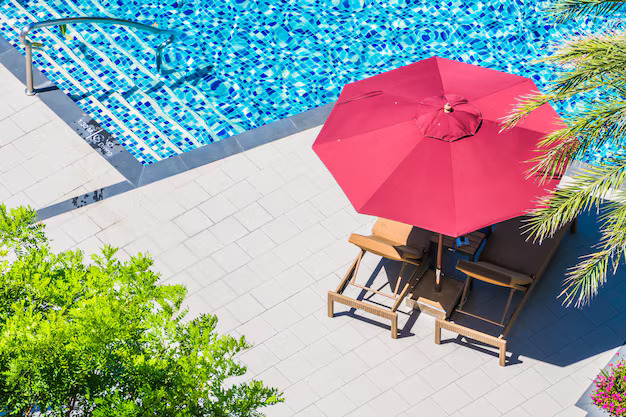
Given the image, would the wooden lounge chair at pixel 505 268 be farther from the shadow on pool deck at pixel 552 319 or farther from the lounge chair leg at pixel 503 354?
the shadow on pool deck at pixel 552 319

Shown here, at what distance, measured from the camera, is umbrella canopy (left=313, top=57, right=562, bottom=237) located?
1006cm

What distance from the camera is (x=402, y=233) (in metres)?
11.7

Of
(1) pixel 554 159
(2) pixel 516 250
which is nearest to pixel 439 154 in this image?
(1) pixel 554 159

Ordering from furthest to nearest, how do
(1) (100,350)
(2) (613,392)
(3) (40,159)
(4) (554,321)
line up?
(3) (40,159)
(4) (554,321)
(2) (613,392)
(1) (100,350)

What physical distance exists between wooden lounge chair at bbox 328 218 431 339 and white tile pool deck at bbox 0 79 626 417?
35 centimetres

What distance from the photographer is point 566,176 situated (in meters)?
13.3

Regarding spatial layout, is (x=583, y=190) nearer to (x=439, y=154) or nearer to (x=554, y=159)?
(x=554, y=159)

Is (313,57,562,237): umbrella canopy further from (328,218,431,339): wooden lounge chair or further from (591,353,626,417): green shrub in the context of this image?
(591,353,626,417): green shrub

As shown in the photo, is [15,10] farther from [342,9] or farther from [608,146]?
[608,146]

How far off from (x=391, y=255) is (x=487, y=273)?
3.97 ft

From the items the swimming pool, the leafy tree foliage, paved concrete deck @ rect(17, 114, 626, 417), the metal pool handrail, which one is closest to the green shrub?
paved concrete deck @ rect(17, 114, 626, 417)

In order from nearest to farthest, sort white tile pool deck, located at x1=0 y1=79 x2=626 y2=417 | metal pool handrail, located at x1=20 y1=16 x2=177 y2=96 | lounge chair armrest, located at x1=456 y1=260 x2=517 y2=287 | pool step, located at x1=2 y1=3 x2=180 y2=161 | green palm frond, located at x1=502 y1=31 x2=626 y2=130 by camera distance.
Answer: green palm frond, located at x1=502 y1=31 x2=626 y2=130
lounge chair armrest, located at x1=456 y1=260 x2=517 y2=287
white tile pool deck, located at x1=0 y1=79 x2=626 y2=417
metal pool handrail, located at x1=20 y1=16 x2=177 y2=96
pool step, located at x1=2 y1=3 x2=180 y2=161

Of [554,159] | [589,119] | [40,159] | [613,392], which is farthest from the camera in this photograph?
[40,159]

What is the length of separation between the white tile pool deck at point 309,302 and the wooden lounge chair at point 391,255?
0.35 meters
